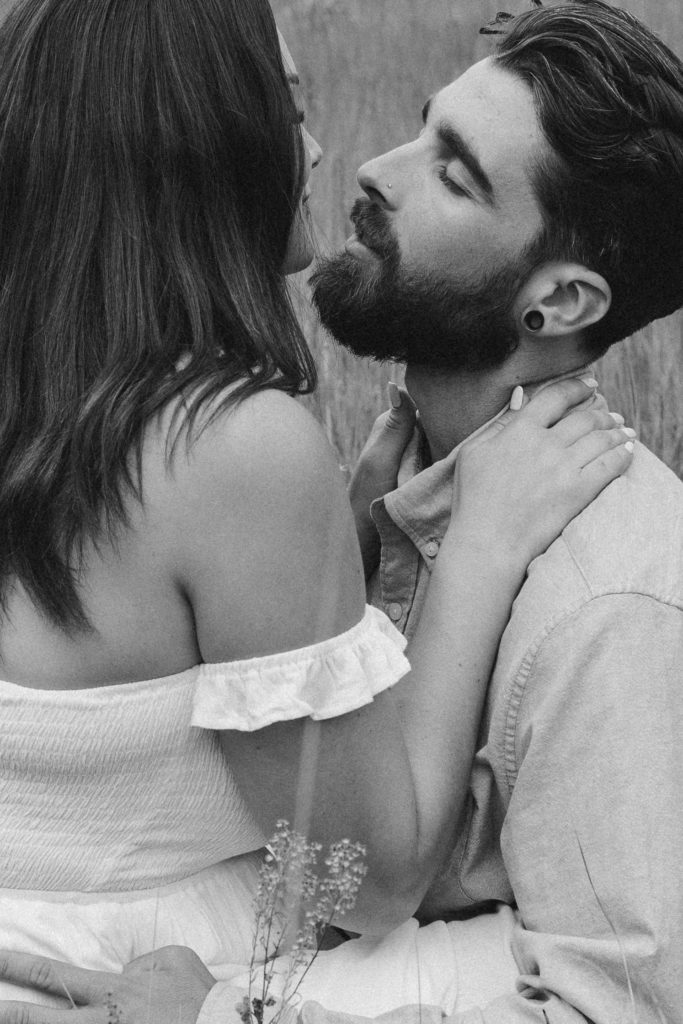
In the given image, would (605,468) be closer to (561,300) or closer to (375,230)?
(561,300)

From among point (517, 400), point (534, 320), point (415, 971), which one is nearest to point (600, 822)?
point (415, 971)

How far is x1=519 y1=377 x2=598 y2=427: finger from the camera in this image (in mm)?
2682

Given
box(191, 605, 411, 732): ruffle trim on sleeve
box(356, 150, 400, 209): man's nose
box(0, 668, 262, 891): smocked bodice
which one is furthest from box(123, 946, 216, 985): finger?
box(356, 150, 400, 209): man's nose

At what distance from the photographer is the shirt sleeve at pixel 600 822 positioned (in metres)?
2.09

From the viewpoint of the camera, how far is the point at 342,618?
203 cm

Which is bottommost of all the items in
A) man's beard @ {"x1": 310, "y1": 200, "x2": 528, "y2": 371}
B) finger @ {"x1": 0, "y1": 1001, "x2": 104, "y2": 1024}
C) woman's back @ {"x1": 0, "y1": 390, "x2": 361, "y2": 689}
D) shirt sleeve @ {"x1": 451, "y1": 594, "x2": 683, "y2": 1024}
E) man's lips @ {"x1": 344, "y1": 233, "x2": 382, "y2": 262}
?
shirt sleeve @ {"x1": 451, "y1": 594, "x2": 683, "y2": 1024}

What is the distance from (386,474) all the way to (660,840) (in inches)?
45.8

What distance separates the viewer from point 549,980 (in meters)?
2.11

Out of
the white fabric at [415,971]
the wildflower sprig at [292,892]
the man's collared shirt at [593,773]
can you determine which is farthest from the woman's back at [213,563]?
the white fabric at [415,971]

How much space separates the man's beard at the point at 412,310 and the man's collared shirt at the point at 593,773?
0.51 meters

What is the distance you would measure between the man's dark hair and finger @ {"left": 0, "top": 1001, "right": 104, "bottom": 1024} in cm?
170

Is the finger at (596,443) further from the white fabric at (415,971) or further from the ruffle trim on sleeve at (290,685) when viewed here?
the white fabric at (415,971)

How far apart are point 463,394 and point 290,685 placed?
1047mm

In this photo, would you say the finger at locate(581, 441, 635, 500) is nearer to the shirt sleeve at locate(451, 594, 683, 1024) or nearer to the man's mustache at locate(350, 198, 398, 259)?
the shirt sleeve at locate(451, 594, 683, 1024)
